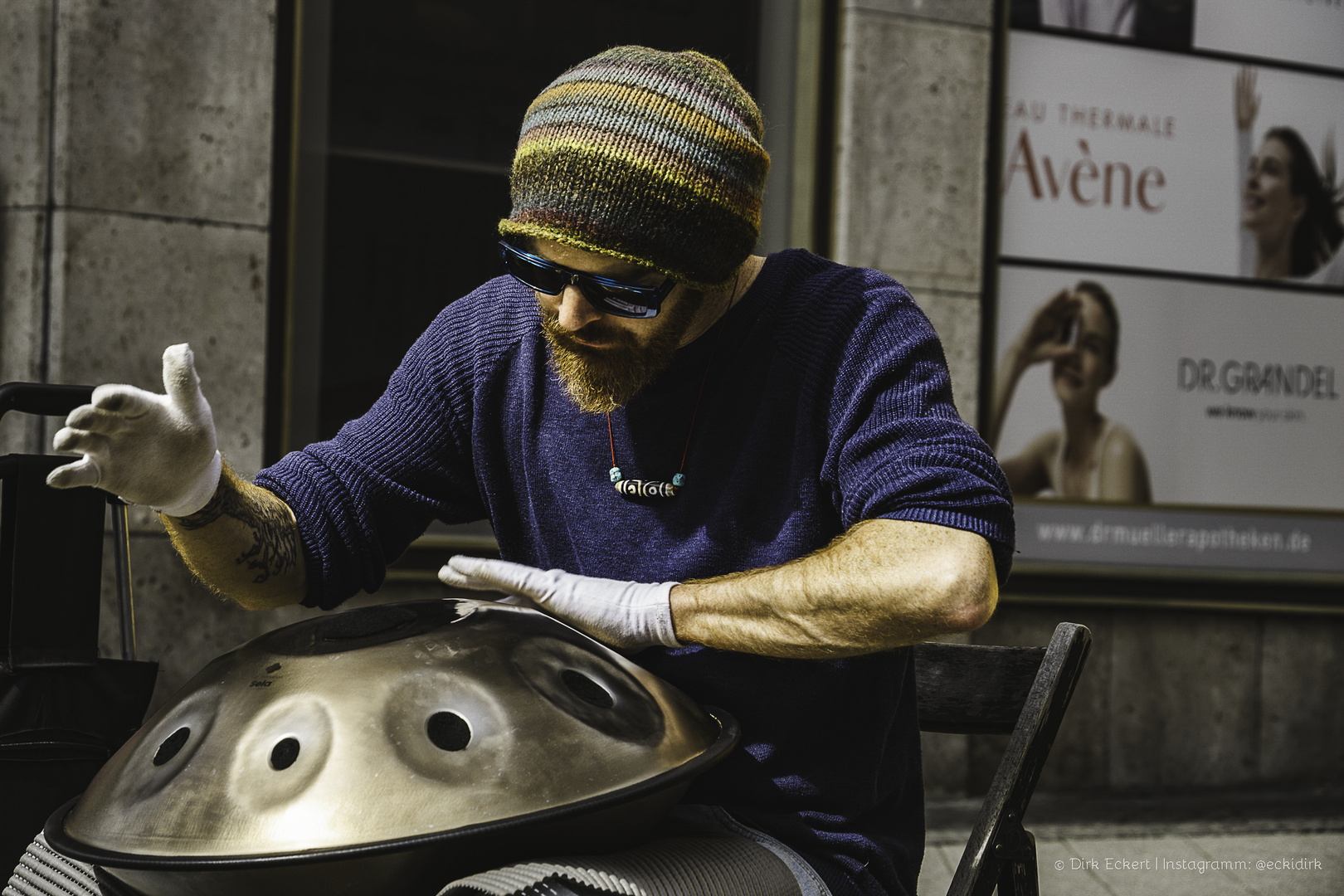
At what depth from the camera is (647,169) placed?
1.68 meters

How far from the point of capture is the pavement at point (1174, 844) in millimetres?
3943

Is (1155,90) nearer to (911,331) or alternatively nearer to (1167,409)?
(1167,409)

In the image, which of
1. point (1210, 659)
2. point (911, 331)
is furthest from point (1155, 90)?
point (911, 331)

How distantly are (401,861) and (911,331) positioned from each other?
1.07 metres

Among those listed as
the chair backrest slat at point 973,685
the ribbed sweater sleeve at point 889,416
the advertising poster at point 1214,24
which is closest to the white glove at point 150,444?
the ribbed sweater sleeve at point 889,416

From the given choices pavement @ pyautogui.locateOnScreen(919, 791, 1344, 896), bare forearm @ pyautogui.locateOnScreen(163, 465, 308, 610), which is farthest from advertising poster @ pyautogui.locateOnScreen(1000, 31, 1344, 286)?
bare forearm @ pyautogui.locateOnScreen(163, 465, 308, 610)

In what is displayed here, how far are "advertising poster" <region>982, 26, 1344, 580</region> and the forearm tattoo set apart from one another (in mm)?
3622

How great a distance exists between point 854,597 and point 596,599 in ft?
1.23

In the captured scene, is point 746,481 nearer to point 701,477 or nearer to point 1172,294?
point 701,477

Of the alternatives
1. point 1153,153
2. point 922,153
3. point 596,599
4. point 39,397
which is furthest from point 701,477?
point 1153,153

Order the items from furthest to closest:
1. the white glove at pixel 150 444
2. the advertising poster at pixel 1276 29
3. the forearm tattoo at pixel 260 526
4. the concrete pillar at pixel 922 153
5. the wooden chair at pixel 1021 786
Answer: the advertising poster at pixel 1276 29 → the concrete pillar at pixel 922 153 → the forearm tattoo at pixel 260 526 → the wooden chair at pixel 1021 786 → the white glove at pixel 150 444

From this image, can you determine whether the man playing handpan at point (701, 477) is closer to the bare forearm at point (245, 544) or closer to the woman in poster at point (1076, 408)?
the bare forearm at point (245, 544)

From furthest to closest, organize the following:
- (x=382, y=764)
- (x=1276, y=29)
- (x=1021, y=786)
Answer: (x=1276, y=29) → (x=1021, y=786) → (x=382, y=764)

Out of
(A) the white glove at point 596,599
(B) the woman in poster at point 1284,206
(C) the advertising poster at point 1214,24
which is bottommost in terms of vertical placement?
(A) the white glove at point 596,599
